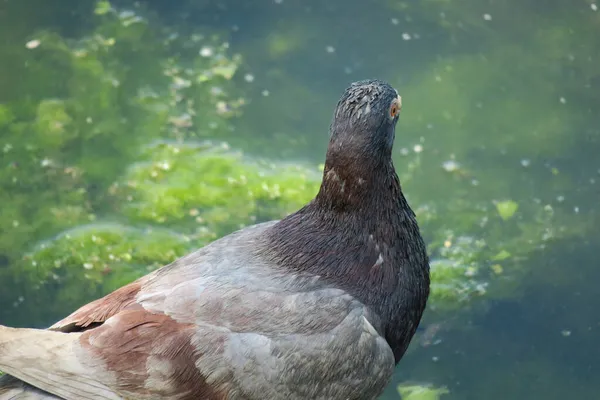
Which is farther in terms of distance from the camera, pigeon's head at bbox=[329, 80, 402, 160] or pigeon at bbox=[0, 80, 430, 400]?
pigeon's head at bbox=[329, 80, 402, 160]

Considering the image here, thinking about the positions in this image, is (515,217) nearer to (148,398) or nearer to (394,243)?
(394,243)

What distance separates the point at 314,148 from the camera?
17.3 feet

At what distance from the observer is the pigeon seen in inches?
118

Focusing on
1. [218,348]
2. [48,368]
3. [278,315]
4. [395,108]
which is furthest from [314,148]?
[48,368]

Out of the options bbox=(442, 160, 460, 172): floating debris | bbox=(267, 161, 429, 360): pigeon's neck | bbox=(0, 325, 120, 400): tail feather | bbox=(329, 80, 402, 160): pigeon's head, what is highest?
bbox=(329, 80, 402, 160): pigeon's head

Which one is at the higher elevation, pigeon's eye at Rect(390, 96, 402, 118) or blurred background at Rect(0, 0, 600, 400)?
pigeon's eye at Rect(390, 96, 402, 118)

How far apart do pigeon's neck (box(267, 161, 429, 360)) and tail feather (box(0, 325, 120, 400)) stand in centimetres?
81

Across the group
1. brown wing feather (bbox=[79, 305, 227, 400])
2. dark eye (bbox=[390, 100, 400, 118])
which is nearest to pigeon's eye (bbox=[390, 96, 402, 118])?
dark eye (bbox=[390, 100, 400, 118])

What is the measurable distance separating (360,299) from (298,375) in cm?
38

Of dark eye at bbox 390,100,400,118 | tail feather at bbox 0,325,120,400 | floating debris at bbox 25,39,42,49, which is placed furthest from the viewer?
floating debris at bbox 25,39,42,49

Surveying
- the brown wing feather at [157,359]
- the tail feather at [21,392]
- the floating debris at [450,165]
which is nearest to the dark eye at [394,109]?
the brown wing feather at [157,359]

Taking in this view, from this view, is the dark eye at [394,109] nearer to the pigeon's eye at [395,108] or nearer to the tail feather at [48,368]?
the pigeon's eye at [395,108]

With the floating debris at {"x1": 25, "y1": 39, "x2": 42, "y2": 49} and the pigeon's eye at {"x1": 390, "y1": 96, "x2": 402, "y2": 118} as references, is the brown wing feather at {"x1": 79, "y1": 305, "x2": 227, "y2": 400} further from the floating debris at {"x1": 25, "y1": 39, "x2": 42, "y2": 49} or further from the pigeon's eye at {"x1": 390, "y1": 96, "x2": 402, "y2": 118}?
the floating debris at {"x1": 25, "y1": 39, "x2": 42, "y2": 49}

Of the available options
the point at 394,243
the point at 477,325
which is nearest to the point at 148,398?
the point at 394,243
